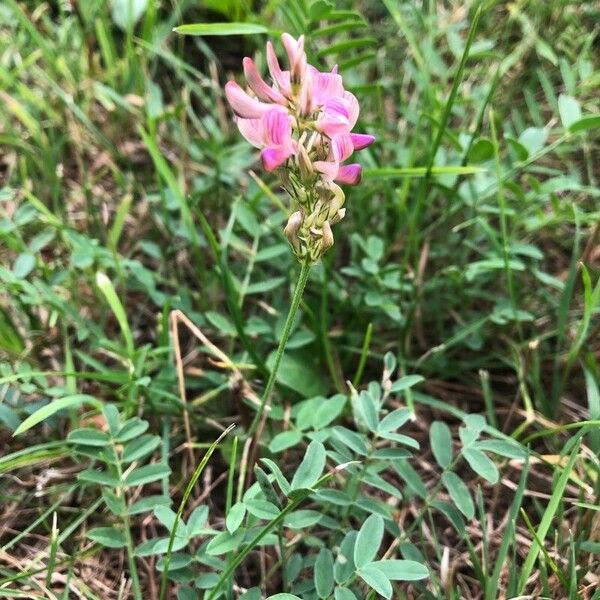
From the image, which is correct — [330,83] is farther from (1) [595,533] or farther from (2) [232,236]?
(1) [595,533]

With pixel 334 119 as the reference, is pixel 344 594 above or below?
below

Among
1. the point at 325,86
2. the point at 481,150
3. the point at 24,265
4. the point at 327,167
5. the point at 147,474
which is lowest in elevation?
the point at 147,474

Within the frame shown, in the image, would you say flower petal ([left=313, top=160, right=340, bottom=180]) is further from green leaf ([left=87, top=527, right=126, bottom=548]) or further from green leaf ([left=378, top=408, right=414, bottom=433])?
green leaf ([left=87, top=527, right=126, bottom=548])

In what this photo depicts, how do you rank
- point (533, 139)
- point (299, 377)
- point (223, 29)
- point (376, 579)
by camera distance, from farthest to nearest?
point (533, 139)
point (299, 377)
point (223, 29)
point (376, 579)

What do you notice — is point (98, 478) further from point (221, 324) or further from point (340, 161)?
point (340, 161)

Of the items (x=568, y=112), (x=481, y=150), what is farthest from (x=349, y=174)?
(x=568, y=112)

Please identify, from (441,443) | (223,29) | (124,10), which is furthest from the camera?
(124,10)

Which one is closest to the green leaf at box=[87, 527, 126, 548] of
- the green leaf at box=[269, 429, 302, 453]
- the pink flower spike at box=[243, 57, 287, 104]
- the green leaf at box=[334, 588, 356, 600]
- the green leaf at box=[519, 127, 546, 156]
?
the green leaf at box=[269, 429, 302, 453]
